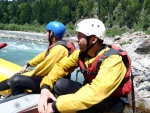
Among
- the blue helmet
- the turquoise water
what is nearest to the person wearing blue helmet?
the blue helmet

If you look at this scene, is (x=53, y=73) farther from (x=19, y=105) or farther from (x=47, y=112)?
(x=47, y=112)

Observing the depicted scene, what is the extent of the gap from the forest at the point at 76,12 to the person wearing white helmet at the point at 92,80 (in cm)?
6167

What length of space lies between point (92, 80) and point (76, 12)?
75.1 meters

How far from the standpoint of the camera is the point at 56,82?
2.38m

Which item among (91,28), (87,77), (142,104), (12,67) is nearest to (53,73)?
(87,77)

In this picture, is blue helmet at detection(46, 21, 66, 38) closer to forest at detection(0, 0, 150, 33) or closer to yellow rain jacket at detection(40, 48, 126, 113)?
yellow rain jacket at detection(40, 48, 126, 113)

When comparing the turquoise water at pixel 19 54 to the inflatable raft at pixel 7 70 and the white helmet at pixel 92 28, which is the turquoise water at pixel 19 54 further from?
the white helmet at pixel 92 28

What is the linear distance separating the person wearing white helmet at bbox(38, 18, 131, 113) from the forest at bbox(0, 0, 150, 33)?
2428 inches

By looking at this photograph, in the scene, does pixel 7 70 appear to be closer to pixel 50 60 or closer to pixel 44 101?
pixel 50 60

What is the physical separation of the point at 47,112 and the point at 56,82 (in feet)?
1.62

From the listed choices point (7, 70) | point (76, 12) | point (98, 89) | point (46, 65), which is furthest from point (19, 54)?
point (76, 12)

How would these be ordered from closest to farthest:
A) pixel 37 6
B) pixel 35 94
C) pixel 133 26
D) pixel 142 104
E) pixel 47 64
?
pixel 35 94
pixel 47 64
pixel 142 104
pixel 133 26
pixel 37 6

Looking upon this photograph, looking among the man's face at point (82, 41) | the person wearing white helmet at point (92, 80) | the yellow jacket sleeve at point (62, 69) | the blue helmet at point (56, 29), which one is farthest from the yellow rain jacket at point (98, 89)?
the blue helmet at point (56, 29)

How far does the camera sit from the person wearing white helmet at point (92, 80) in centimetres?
187
